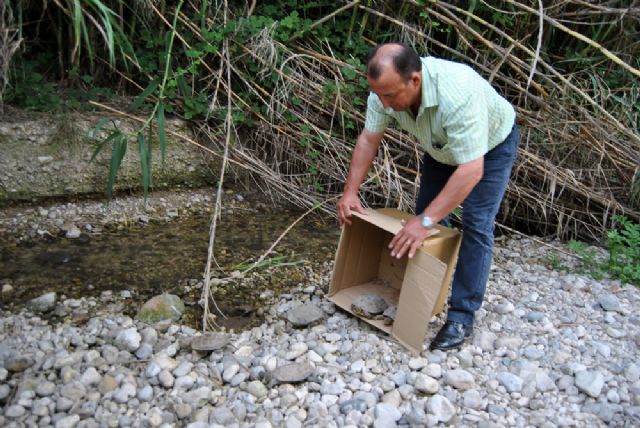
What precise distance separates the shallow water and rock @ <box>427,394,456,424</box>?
2.89 feet

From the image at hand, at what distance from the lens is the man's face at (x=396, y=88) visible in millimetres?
1877

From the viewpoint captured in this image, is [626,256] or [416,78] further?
[626,256]

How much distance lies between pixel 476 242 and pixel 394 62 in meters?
0.77

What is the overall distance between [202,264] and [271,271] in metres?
0.34

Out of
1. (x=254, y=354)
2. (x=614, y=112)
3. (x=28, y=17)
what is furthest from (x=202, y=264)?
(x=614, y=112)

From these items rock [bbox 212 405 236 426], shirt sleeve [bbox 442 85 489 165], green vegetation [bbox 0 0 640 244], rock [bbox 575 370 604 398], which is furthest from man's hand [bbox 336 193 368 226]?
green vegetation [bbox 0 0 640 244]

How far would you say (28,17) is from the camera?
331cm

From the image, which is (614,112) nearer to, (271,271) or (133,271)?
(271,271)

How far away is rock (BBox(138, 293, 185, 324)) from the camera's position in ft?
7.72

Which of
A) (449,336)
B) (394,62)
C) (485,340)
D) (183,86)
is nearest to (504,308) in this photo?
(485,340)

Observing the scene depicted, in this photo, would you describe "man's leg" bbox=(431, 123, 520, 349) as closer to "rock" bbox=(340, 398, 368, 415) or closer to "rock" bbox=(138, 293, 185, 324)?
"rock" bbox=(340, 398, 368, 415)

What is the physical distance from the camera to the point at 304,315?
243 centimetres

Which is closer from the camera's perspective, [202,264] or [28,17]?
[202,264]

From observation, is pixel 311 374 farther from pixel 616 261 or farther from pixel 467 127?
pixel 616 261
